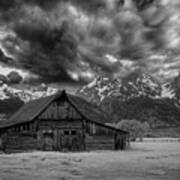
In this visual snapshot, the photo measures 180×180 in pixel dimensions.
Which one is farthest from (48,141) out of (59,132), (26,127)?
(26,127)

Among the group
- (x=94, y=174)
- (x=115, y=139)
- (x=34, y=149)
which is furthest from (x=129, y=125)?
(x=94, y=174)

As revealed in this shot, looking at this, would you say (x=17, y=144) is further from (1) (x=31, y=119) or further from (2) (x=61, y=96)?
(2) (x=61, y=96)

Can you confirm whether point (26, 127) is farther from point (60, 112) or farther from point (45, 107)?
point (60, 112)

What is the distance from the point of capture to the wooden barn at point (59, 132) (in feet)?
99.5

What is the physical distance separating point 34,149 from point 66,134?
4024mm

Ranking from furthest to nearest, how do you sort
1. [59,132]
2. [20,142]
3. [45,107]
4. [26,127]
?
1. [59,132]
2. [45,107]
3. [26,127]
4. [20,142]

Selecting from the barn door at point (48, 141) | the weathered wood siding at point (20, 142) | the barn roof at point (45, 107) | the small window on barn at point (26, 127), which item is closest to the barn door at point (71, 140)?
the barn door at point (48, 141)

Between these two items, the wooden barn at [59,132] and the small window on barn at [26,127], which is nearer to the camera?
the wooden barn at [59,132]

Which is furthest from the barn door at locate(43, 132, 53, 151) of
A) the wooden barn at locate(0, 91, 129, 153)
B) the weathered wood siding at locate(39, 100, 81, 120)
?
the weathered wood siding at locate(39, 100, 81, 120)

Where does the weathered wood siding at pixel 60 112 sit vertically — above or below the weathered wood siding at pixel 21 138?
above

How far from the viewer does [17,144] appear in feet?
98.8

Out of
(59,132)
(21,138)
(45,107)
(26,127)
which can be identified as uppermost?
(45,107)

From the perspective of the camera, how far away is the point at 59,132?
105ft

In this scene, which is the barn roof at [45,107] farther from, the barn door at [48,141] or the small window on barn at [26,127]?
the barn door at [48,141]
